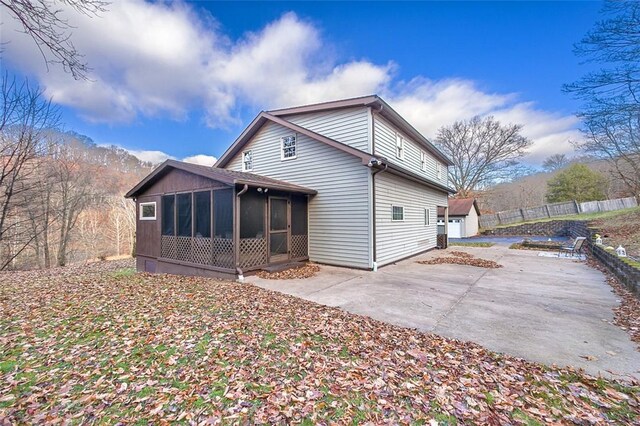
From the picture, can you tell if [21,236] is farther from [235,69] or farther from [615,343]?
[615,343]

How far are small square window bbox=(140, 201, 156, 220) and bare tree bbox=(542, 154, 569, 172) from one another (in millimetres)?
44482

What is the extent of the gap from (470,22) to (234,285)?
42.9ft

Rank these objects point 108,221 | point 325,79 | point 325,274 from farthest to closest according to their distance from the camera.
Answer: point 108,221 → point 325,79 → point 325,274

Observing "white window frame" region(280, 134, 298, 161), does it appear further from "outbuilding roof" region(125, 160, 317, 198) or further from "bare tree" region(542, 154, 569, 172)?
"bare tree" region(542, 154, 569, 172)

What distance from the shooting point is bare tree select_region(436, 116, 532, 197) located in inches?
1128

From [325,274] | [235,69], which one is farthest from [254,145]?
[325,274]

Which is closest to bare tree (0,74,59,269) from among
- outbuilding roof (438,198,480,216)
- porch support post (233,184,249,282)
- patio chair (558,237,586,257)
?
porch support post (233,184,249,282)

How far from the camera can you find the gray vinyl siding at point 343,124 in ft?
31.2

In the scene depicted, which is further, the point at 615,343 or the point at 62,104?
the point at 62,104

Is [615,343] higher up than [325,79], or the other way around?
[325,79]

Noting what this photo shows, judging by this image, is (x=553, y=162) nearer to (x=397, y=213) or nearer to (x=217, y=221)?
(x=397, y=213)

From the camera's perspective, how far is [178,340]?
12.2 feet

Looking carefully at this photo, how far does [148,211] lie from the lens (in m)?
10.9

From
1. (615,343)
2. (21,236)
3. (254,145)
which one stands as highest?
(254,145)
